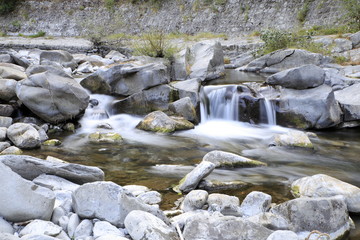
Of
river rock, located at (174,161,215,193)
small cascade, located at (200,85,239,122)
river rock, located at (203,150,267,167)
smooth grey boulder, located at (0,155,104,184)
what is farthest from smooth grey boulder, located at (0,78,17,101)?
river rock, located at (174,161,215,193)

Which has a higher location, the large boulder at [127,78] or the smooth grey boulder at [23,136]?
the large boulder at [127,78]

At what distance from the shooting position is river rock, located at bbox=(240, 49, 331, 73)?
52.6ft

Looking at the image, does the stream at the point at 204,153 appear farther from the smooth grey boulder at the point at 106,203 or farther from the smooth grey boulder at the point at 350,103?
the smooth grey boulder at the point at 106,203

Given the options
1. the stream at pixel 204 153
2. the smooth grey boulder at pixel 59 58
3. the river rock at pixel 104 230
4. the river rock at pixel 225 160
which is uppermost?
the smooth grey boulder at pixel 59 58

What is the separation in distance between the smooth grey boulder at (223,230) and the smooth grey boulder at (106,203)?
42 cm

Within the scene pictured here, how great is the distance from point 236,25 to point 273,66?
13.6 metres

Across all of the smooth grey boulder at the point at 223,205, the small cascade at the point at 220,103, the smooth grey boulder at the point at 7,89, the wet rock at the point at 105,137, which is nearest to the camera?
the smooth grey boulder at the point at 223,205

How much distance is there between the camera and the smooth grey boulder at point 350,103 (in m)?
11.0

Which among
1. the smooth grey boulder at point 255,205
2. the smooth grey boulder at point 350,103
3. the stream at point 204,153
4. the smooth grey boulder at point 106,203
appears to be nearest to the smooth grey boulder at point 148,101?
the stream at point 204,153

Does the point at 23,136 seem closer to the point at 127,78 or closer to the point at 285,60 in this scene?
the point at 127,78

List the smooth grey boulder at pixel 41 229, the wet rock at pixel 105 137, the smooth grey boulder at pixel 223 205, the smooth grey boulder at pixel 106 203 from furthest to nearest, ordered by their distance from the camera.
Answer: the wet rock at pixel 105 137 < the smooth grey boulder at pixel 223 205 < the smooth grey boulder at pixel 106 203 < the smooth grey boulder at pixel 41 229

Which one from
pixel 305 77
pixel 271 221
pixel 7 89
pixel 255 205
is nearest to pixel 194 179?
pixel 255 205

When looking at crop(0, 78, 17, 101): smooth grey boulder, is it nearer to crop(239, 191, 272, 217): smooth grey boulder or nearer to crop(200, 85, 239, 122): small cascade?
crop(200, 85, 239, 122): small cascade

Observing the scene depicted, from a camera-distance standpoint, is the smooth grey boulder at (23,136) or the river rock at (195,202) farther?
the smooth grey boulder at (23,136)
